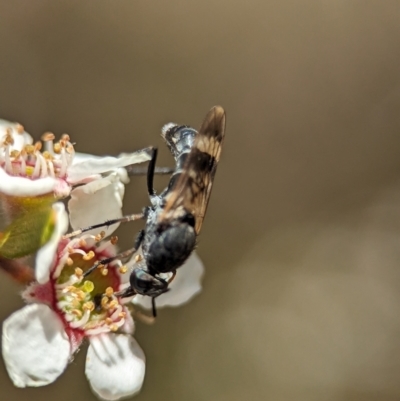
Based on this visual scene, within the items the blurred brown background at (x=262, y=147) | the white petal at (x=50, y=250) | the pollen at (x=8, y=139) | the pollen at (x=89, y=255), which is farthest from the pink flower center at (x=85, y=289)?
the blurred brown background at (x=262, y=147)

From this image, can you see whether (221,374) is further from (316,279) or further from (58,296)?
(58,296)

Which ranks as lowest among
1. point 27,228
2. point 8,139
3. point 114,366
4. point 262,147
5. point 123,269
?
point 262,147

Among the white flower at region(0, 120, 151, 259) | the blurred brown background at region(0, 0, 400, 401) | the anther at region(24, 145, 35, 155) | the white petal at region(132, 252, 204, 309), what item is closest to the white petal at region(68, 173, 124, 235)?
the white flower at region(0, 120, 151, 259)

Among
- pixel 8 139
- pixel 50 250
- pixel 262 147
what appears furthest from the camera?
pixel 262 147

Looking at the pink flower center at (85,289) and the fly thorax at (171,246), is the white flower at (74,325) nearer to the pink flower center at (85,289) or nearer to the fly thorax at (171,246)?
the pink flower center at (85,289)

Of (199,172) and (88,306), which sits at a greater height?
(199,172)

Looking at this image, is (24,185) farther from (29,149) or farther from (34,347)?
(34,347)

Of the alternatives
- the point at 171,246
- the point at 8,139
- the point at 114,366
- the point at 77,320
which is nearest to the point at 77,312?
the point at 77,320
